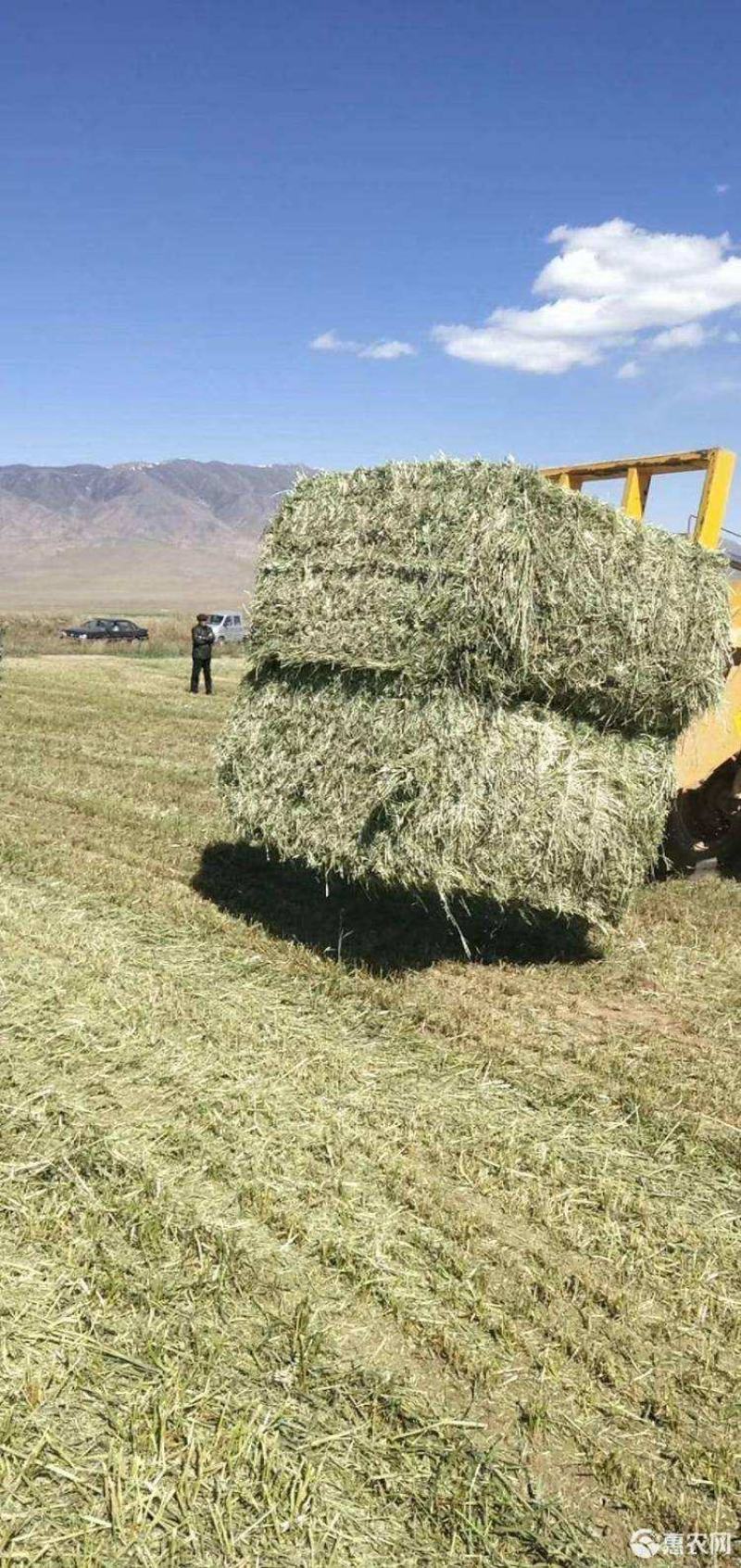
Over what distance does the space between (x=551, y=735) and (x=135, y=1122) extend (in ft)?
10.0

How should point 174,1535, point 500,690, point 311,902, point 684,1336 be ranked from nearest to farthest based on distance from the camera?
point 174,1535 → point 684,1336 → point 500,690 → point 311,902

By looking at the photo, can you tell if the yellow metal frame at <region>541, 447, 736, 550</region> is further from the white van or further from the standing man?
the white van

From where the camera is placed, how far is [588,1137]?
4.60 metres

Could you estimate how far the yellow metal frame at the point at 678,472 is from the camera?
708cm

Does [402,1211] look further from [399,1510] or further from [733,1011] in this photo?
[733,1011]

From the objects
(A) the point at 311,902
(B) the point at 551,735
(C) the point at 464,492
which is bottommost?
(A) the point at 311,902

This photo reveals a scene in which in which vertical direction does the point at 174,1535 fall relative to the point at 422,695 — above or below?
below

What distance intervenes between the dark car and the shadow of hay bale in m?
31.9

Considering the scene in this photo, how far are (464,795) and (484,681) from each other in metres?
0.65

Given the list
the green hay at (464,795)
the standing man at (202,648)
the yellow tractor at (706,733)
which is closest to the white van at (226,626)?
the standing man at (202,648)

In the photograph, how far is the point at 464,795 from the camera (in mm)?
5762

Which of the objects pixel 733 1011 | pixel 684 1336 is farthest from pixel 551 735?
pixel 684 1336

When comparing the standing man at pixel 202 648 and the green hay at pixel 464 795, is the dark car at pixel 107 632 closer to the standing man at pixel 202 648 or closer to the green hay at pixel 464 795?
the standing man at pixel 202 648

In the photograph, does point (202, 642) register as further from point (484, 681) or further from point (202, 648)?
point (484, 681)
